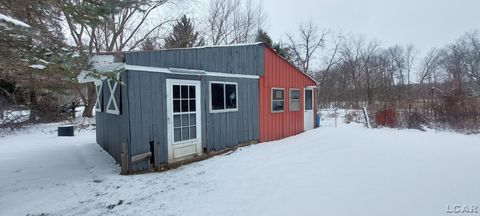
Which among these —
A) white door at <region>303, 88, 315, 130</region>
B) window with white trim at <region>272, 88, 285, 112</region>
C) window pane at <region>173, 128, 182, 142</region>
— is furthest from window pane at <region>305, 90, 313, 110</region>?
window pane at <region>173, 128, 182, 142</region>

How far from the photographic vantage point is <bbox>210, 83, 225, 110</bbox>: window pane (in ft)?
20.8

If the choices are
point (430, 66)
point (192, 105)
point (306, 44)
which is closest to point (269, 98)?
point (192, 105)

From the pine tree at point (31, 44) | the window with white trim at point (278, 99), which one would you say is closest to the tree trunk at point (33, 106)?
the pine tree at point (31, 44)

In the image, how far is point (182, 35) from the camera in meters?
17.4

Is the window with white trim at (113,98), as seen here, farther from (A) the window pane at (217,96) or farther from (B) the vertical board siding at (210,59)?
(A) the window pane at (217,96)

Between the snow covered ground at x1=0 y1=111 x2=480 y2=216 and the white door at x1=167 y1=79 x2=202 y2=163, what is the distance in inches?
18.3

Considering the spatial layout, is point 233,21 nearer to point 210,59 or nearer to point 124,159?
point 210,59

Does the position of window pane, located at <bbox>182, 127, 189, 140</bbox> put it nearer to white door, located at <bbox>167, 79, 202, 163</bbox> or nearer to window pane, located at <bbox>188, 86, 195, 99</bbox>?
white door, located at <bbox>167, 79, 202, 163</bbox>

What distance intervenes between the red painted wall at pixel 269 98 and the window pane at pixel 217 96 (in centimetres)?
Result: 164

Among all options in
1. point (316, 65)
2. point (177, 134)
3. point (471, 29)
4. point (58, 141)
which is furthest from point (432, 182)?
point (471, 29)

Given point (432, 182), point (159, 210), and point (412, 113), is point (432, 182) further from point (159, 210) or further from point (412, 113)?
point (412, 113)

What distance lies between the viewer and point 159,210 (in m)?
3.29

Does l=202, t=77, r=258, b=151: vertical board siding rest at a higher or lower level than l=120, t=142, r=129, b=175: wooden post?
higher

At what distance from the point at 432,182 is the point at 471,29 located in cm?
3562
